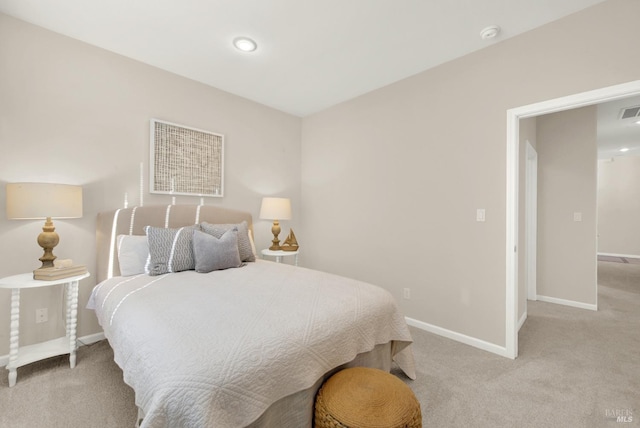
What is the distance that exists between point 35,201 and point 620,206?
35.2 feet

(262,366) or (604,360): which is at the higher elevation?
(262,366)

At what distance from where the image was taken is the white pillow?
230cm

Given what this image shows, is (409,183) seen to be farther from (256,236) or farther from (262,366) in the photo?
(262,366)

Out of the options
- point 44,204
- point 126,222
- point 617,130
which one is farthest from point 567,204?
point 44,204

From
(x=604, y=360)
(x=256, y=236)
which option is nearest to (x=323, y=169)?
(x=256, y=236)

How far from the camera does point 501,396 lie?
5.88 feet

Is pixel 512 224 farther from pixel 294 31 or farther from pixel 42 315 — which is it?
pixel 42 315

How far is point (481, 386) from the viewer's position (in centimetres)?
190

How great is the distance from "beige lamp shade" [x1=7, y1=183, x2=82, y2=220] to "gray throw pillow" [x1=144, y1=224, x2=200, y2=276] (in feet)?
1.96

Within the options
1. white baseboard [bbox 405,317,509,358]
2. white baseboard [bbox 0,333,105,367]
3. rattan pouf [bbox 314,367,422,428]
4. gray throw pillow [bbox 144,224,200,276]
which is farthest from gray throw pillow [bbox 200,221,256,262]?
white baseboard [bbox 405,317,509,358]

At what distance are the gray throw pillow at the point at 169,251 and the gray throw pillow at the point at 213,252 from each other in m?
0.08

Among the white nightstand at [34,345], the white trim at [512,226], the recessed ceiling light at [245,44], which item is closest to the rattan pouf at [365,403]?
the white trim at [512,226]

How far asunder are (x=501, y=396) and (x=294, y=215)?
10.0 ft

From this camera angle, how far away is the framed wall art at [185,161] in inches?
112
